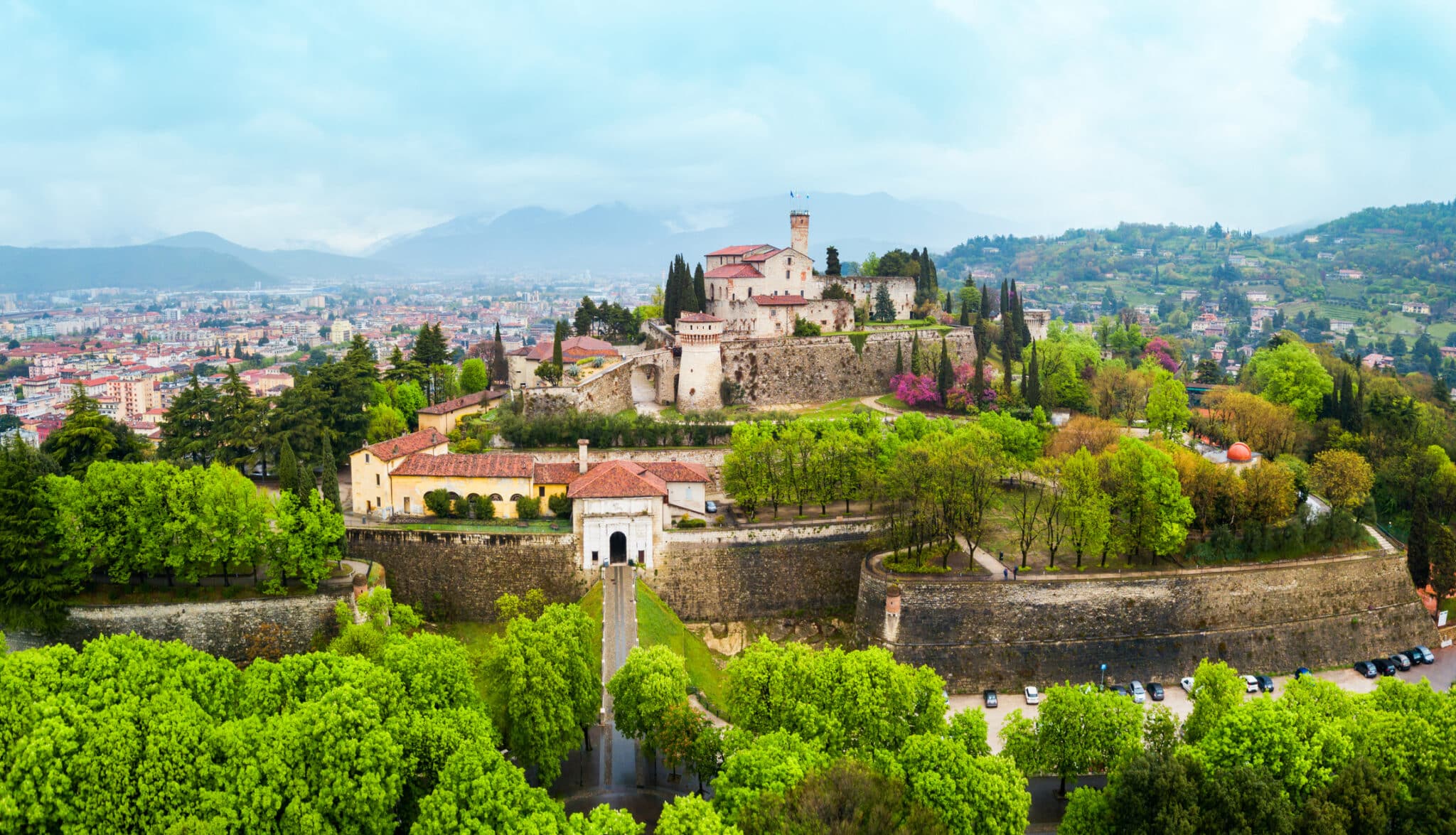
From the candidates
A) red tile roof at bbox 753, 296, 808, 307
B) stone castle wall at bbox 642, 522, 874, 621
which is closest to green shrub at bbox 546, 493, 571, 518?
stone castle wall at bbox 642, 522, 874, 621

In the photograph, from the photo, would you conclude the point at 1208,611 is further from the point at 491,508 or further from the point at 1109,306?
the point at 1109,306

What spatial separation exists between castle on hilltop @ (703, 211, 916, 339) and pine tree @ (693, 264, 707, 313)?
1.07 ft

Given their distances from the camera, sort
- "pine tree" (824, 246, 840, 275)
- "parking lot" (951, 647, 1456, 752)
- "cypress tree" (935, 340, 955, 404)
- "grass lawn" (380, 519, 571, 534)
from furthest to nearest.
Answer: "pine tree" (824, 246, 840, 275)
"cypress tree" (935, 340, 955, 404)
"grass lawn" (380, 519, 571, 534)
"parking lot" (951, 647, 1456, 752)

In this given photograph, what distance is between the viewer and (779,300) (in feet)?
222

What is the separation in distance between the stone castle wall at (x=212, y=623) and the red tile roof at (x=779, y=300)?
1453 inches

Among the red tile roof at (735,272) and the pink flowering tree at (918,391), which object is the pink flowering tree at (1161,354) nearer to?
the pink flowering tree at (918,391)

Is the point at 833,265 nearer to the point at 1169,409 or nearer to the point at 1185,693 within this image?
the point at 1169,409

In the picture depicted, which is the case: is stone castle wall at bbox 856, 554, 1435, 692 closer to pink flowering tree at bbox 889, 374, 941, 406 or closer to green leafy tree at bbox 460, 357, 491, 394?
pink flowering tree at bbox 889, 374, 941, 406

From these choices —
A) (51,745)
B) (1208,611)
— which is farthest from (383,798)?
(1208,611)

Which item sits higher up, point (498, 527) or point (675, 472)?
point (675, 472)

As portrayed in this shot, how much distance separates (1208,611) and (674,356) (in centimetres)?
3358

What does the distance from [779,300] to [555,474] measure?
27.6 meters

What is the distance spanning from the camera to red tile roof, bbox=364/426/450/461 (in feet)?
143

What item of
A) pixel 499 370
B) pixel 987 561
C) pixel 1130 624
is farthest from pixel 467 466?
pixel 1130 624
